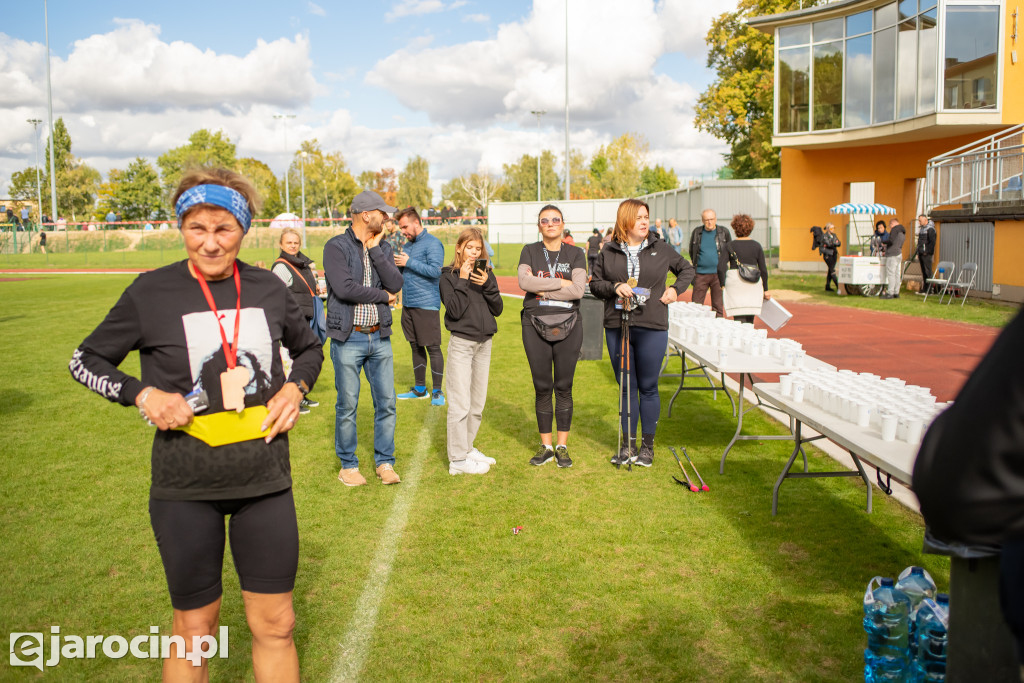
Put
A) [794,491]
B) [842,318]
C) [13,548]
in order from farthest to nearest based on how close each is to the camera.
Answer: [842,318] < [794,491] < [13,548]

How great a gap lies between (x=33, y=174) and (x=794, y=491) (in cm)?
10017

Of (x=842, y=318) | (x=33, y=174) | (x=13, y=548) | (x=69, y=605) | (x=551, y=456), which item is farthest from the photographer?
(x=33, y=174)

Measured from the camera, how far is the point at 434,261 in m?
9.28

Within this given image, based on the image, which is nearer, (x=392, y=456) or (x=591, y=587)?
(x=591, y=587)

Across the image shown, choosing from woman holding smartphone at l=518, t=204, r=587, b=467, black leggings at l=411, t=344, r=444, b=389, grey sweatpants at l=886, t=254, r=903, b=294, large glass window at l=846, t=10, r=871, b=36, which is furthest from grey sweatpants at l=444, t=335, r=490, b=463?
large glass window at l=846, t=10, r=871, b=36

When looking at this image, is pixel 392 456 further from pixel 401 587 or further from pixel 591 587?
pixel 591 587

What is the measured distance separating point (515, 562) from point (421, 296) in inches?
207

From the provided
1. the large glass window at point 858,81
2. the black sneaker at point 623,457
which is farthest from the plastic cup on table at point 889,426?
the large glass window at point 858,81

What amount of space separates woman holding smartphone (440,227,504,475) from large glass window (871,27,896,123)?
25654 millimetres

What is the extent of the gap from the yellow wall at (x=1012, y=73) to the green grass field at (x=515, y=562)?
72.6 ft

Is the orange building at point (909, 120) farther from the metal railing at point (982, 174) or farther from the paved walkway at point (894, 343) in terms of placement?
the paved walkway at point (894, 343)

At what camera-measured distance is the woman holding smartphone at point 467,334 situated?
6.65 m

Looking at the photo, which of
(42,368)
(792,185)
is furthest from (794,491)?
(792,185)

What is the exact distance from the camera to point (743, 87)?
145 ft
